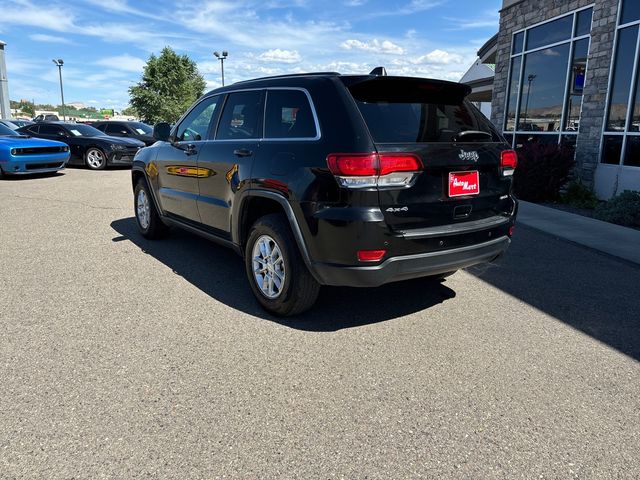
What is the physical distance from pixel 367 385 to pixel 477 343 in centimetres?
104

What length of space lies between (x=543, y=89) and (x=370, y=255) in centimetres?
1102

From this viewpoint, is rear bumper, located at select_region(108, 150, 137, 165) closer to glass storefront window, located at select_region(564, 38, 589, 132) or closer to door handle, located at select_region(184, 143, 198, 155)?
door handle, located at select_region(184, 143, 198, 155)

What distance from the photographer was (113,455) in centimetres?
229

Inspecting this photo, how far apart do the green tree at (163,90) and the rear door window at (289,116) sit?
50.9 metres

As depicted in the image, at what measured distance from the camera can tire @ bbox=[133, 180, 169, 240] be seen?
6156 millimetres

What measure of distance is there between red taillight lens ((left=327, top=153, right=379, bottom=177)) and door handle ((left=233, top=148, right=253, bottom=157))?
1.11 metres

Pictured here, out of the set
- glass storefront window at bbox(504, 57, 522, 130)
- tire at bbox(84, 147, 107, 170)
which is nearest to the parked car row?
tire at bbox(84, 147, 107, 170)

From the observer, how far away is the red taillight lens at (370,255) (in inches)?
127

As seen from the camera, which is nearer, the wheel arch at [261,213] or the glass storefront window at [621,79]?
the wheel arch at [261,213]

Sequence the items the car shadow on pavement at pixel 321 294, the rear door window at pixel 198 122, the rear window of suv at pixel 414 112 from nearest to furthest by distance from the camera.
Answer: the rear window of suv at pixel 414 112, the car shadow on pavement at pixel 321 294, the rear door window at pixel 198 122

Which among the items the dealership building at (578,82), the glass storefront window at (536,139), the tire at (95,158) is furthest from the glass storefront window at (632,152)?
the tire at (95,158)

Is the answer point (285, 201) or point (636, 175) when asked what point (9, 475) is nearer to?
point (285, 201)

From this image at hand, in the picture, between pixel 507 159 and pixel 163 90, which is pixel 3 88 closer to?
pixel 163 90

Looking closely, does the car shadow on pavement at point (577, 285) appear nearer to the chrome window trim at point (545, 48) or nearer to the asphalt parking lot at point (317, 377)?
the asphalt parking lot at point (317, 377)
